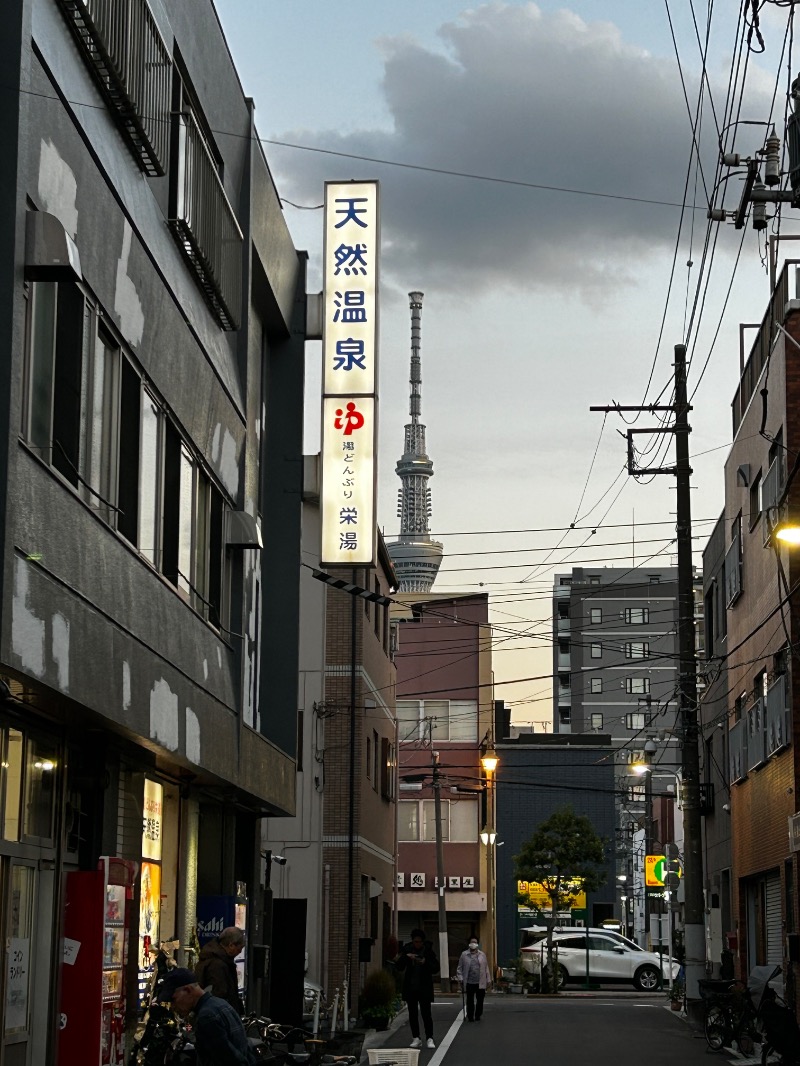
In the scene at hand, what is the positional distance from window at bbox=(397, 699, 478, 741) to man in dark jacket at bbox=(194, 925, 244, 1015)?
50.4 metres

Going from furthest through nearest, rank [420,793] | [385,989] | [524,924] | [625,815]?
[625,815], [524,924], [420,793], [385,989]

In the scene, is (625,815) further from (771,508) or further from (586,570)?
(771,508)

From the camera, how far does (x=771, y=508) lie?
88.2ft

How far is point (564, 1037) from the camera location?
26969mm

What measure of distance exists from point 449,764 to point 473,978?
107 feet

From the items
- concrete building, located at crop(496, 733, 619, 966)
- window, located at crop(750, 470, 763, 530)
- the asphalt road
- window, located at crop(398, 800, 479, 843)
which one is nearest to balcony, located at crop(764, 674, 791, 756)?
window, located at crop(750, 470, 763, 530)

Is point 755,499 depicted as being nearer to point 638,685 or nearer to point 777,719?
point 777,719

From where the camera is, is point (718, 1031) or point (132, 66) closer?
point (132, 66)

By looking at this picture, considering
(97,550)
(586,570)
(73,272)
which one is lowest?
(97,550)

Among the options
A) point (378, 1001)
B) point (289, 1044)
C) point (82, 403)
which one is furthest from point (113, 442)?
point (378, 1001)

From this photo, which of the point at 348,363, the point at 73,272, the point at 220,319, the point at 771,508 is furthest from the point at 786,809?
the point at 73,272

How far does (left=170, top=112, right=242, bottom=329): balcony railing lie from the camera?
1642 centimetres

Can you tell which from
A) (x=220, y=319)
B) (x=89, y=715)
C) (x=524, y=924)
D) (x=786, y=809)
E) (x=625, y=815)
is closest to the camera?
(x=89, y=715)

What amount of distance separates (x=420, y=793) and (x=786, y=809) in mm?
40613
